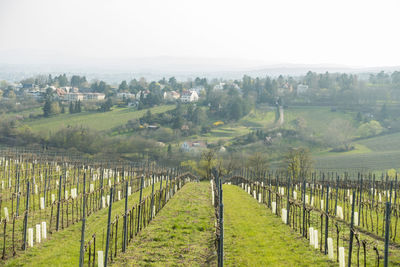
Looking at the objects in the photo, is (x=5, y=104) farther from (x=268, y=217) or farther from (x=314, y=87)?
(x=268, y=217)

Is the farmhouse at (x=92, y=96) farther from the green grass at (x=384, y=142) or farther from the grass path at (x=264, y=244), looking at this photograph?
the grass path at (x=264, y=244)

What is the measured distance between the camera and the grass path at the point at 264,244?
37.7 ft

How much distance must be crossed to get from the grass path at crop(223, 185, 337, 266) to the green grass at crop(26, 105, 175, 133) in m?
81.7

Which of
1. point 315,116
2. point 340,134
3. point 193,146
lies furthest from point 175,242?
point 315,116

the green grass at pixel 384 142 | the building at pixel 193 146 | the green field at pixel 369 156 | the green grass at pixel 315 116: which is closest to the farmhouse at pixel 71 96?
the building at pixel 193 146

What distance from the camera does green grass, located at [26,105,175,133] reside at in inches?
3967

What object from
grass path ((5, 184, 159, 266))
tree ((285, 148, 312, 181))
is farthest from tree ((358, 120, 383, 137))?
grass path ((5, 184, 159, 266))

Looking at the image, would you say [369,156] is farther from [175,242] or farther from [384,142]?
[175,242]

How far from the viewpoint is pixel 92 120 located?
110 m

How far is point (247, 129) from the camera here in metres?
112

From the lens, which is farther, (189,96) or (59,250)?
(189,96)

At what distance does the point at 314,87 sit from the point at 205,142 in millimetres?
71621

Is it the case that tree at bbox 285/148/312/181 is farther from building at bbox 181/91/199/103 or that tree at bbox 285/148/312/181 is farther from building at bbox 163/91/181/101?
building at bbox 181/91/199/103

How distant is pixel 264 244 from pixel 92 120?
334ft
